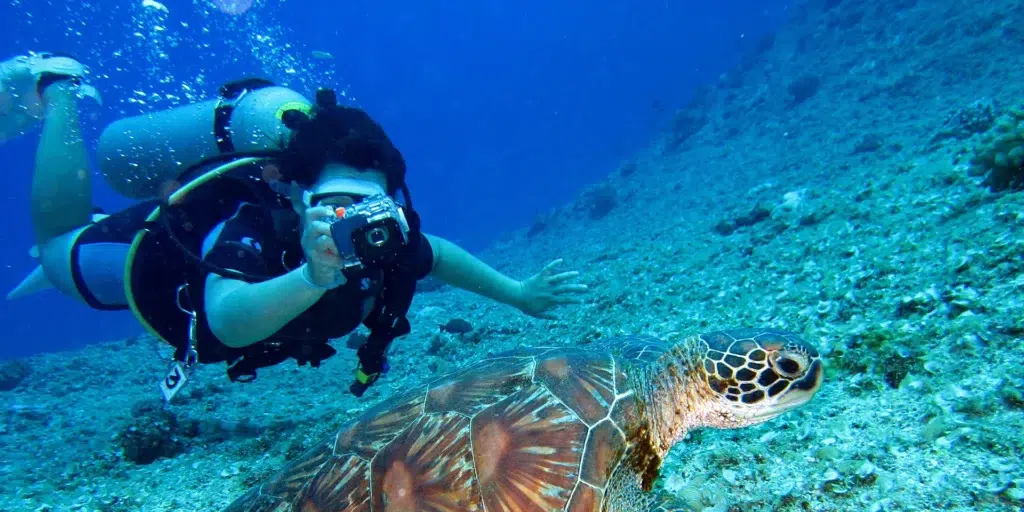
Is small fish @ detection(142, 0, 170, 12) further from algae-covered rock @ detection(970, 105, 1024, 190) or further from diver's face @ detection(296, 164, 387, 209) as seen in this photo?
algae-covered rock @ detection(970, 105, 1024, 190)

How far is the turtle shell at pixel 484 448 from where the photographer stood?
6.09 ft

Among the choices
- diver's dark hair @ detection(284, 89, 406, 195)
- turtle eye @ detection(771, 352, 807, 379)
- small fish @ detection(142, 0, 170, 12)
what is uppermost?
small fish @ detection(142, 0, 170, 12)

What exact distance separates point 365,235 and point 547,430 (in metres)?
1.25

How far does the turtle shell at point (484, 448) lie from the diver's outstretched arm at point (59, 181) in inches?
115

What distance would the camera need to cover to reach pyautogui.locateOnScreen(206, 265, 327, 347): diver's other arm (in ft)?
6.90

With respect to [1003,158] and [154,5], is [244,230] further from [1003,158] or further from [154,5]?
[154,5]

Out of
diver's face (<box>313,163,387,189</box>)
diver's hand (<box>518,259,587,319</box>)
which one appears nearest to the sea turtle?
diver's face (<box>313,163,387,189</box>)

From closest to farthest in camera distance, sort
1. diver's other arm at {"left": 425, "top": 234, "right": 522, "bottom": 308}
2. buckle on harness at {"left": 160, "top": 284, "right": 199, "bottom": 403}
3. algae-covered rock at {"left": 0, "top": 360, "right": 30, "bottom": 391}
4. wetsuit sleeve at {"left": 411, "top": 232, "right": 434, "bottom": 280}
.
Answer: buckle on harness at {"left": 160, "top": 284, "right": 199, "bottom": 403}, wetsuit sleeve at {"left": 411, "top": 232, "right": 434, "bottom": 280}, diver's other arm at {"left": 425, "top": 234, "right": 522, "bottom": 308}, algae-covered rock at {"left": 0, "top": 360, "right": 30, "bottom": 391}

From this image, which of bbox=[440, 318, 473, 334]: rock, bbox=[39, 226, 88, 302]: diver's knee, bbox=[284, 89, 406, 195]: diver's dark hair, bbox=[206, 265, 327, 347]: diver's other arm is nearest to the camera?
bbox=[206, 265, 327, 347]: diver's other arm

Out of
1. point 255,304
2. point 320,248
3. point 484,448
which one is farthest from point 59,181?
point 484,448

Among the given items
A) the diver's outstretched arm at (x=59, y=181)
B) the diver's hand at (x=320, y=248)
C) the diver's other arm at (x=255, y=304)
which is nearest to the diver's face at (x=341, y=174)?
the diver's hand at (x=320, y=248)

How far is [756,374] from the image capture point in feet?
6.74

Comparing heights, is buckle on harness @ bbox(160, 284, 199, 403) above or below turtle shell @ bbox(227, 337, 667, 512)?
above

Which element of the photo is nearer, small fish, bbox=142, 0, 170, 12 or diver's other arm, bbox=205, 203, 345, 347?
diver's other arm, bbox=205, 203, 345, 347
